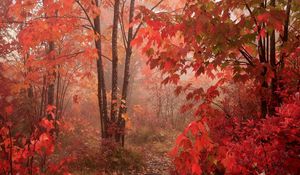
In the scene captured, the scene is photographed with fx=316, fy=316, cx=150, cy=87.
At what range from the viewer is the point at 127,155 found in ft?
30.9

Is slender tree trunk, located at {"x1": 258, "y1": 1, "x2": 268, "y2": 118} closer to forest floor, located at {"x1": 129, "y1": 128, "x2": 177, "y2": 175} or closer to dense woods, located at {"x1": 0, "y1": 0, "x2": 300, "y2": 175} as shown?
dense woods, located at {"x1": 0, "y1": 0, "x2": 300, "y2": 175}

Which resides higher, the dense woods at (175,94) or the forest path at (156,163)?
the dense woods at (175,94)

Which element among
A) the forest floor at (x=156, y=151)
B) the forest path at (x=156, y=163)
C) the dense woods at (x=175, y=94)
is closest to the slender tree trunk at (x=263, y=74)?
the dense woods at (x=175, y=94)

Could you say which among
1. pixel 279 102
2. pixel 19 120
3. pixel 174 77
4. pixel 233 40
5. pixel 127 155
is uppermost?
pixel 233 40

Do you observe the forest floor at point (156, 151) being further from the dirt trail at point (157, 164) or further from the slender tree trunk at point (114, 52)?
the slender tree trunk at point (114, 52)

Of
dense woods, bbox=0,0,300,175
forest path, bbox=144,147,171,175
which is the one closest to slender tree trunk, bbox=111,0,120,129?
dense woods, bbox=0,0,300,175

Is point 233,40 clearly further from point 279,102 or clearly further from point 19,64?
point 19,64

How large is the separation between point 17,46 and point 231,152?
9.80 m

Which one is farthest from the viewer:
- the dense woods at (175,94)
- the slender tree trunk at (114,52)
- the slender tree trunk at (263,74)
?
the slender tree trunk at (114,52)

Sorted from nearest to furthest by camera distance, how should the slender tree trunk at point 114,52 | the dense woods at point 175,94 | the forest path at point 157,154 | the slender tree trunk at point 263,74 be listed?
the dense woods at point 175,94 < the slender tree trunk at point 263,74 < the slender tree trunk at point 114,52 < the forest path at point 157,154

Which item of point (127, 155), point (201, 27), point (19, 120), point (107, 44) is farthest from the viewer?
point (107, 44)

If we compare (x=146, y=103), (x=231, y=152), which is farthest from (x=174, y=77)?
(x=146, y=103)

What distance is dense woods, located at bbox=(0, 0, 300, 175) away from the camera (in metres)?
3.72

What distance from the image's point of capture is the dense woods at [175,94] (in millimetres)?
3721
